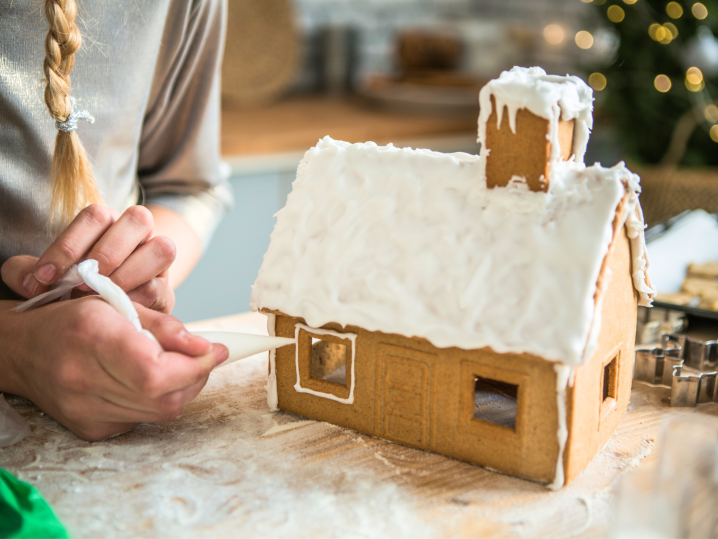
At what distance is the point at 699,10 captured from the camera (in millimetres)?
1935

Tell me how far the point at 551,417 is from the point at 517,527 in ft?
0.39

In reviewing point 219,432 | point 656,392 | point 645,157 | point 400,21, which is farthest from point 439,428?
point 400,21

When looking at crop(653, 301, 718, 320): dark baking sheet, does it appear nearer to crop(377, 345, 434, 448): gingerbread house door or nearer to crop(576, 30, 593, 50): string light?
crop(377, 345, 434, 448): gingerbread house door

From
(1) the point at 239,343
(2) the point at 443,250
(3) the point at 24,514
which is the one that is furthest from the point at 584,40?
(3) the point at 24,514

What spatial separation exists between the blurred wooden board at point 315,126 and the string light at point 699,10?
0.76 meters

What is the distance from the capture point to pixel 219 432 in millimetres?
831

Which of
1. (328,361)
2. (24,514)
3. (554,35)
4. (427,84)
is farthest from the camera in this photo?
(554,35)

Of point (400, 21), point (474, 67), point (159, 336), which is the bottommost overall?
point (159, 336)

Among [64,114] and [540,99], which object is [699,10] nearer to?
[540,99]

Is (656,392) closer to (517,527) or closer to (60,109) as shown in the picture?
(517,527)

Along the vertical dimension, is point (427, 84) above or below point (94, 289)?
above

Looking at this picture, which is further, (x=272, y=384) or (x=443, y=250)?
(x=272, y=384)

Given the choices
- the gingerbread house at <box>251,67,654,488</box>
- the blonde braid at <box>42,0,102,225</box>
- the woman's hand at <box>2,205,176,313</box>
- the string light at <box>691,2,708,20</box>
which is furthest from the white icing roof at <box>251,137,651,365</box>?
the string light at <box>691,2,708,20</box>

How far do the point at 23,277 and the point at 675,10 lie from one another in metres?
1.94
